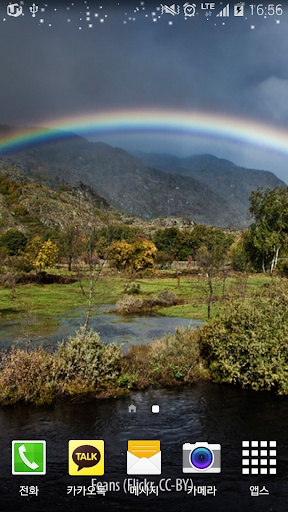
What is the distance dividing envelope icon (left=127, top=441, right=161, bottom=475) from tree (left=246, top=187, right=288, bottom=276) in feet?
218

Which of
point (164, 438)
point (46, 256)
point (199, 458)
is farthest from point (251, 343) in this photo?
point (46, 256)

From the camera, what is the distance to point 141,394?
14812 millimetres

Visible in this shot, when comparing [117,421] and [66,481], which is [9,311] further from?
[66,481]

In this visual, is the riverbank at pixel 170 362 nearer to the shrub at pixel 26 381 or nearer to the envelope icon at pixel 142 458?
the shrub at pixel 26 381

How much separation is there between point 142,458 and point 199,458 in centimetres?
129

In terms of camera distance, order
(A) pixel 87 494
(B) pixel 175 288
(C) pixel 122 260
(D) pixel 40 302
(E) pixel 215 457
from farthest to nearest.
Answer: (C) pixel 122 260, (B) pixel 175 288, (D) pixel 40 302, (A) pixel 87 494, (E) pixel 215 457

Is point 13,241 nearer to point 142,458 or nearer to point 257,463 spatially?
point 142,458

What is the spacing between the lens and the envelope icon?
7.48 meters

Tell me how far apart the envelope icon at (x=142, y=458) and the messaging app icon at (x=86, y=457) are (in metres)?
0.67

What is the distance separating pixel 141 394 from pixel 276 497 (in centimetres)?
750

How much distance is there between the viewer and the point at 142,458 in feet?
25.2

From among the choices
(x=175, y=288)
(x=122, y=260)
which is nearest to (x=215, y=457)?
(x=175, y=288)

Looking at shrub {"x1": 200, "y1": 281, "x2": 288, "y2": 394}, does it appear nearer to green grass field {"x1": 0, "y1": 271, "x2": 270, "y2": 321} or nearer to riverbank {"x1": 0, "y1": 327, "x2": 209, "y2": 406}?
riverbank {"x1": 0, "y1": 327, "x2": 209, "y2": 406}

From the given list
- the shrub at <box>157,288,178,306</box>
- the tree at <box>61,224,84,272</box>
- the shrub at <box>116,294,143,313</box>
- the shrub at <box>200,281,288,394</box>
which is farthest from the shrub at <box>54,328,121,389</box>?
the shrub at <box>157,288,178,306</box>
